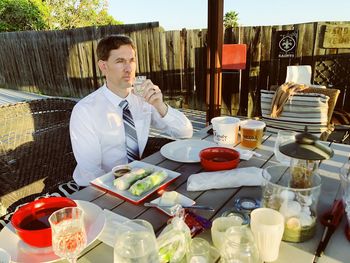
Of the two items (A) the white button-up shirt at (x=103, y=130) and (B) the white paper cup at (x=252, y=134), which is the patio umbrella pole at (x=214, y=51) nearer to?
(A) the white button-up shirt at (x=103, y=130)

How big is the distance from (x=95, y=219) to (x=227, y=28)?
5.38 meters

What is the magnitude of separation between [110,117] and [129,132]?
0.17 metres

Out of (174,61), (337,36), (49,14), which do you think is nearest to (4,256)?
(337,36)

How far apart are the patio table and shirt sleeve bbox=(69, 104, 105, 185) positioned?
1.50 ft

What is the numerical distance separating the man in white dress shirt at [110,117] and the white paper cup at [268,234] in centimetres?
123

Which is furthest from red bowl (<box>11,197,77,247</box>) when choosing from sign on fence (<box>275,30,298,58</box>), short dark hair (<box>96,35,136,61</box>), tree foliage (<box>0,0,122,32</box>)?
tree foliage (<box>0,0,122,32</box>)

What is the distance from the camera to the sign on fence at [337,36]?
16.0 feet

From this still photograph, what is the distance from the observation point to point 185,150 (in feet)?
5.76

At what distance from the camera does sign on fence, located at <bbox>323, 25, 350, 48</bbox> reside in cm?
488

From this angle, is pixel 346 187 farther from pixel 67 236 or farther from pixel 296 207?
pixel 67 236

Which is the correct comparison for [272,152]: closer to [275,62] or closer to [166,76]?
[275,62]

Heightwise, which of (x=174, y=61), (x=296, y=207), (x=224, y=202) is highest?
(x=174, y=61)

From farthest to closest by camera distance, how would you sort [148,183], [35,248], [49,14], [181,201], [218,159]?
[49,14] < [218,159] < [148,183] < [181,201] < [35,248]

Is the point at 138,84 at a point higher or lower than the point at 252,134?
higher
